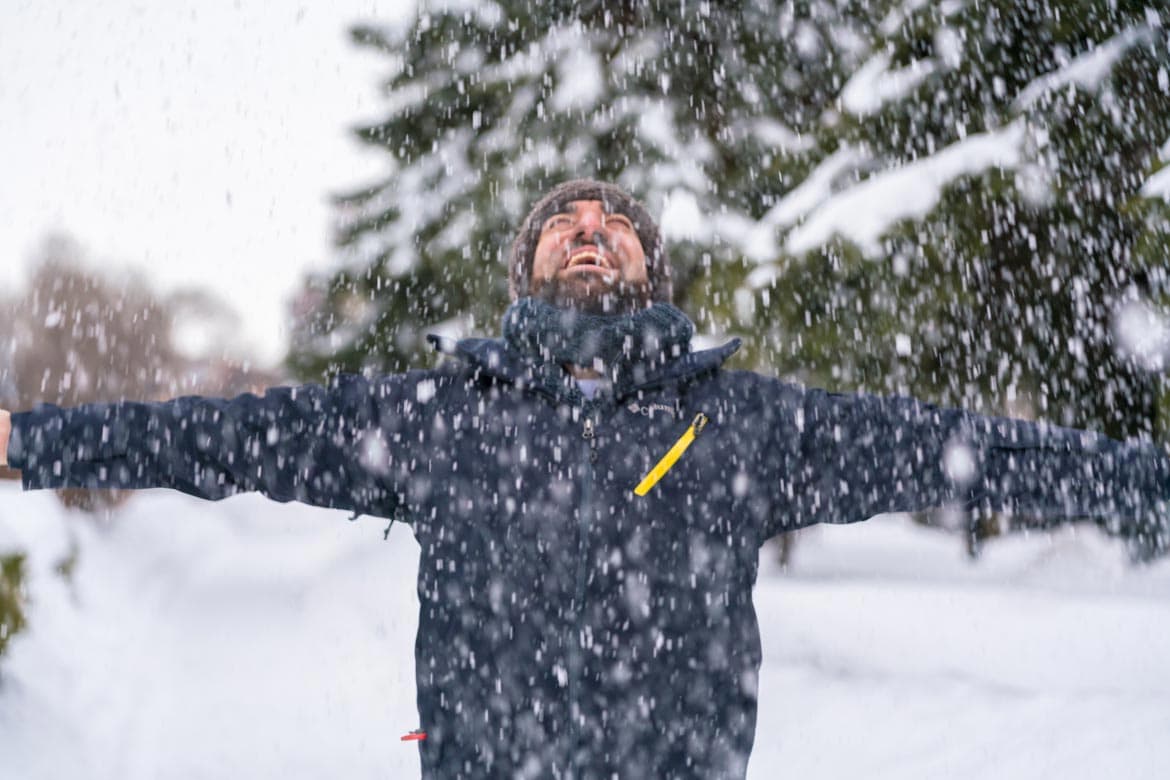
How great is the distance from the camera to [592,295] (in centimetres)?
257

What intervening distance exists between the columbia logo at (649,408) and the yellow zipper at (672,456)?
2.3 inches

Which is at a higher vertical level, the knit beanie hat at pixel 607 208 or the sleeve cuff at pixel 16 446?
the knit beanie hat at pixel 607 208

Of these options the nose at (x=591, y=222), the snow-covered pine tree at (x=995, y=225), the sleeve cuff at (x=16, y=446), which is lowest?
the sleeve cuff at (x=16, y=446)

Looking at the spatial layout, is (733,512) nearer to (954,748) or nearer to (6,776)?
(954,748)

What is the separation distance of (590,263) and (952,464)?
3.63 feet

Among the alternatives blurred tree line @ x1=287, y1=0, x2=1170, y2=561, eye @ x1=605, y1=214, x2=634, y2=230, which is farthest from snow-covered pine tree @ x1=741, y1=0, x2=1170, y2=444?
eye @ x1=605, y1=214, x2=634, y2=230

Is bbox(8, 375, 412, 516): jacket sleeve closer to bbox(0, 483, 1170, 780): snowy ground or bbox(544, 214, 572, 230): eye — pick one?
bbox(544, 214, 572, 230): eye

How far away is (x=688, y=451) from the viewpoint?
86.4 inches

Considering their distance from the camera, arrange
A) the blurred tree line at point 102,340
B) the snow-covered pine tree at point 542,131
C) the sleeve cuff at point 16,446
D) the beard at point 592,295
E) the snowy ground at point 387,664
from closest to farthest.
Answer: the sleeve cuff at point 16,446 < the beard at point 592,295 < the snowy ground at point 387,664 < the snow-covered pine tree at point 542,131 < the blurred tree line at point 102,340

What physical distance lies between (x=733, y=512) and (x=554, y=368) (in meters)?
0.53

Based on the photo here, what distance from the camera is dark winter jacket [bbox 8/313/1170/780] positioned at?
2094mm

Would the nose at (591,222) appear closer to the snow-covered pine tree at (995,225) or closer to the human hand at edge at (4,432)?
the human hand at edge at (4,432)

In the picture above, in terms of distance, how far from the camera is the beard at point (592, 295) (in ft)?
8.40

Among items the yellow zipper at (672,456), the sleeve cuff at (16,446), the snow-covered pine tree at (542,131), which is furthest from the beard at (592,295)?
the snow-covered pine tree at (542,131)
